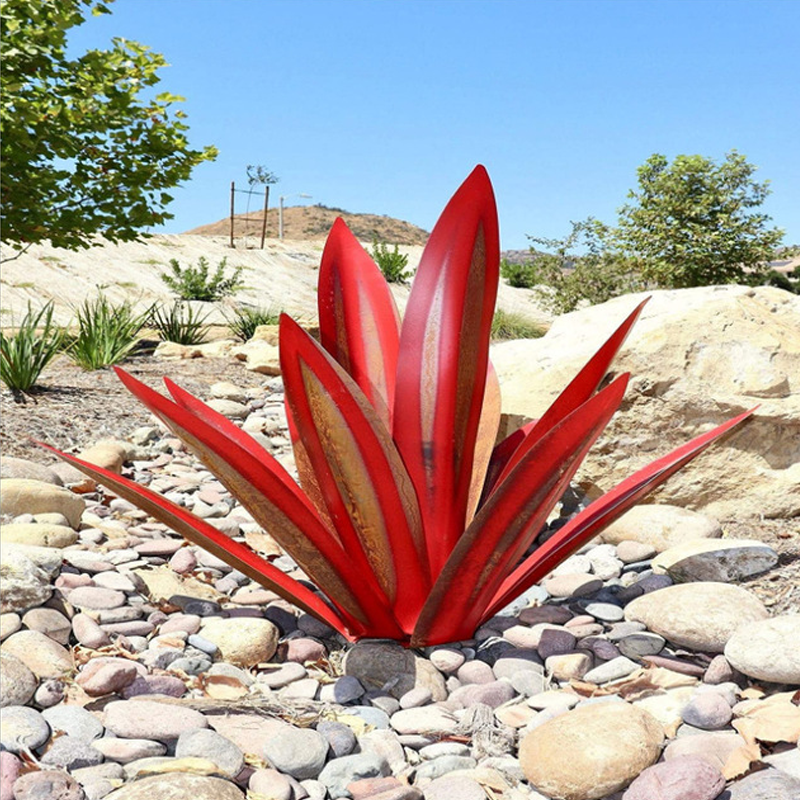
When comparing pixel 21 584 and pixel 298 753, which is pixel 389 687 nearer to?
pixel 298 753

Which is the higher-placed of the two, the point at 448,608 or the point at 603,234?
the point at 603,234

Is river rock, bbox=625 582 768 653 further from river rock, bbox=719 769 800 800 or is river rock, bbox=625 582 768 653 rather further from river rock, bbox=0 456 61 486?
river rock, bbox=0 456 61 486

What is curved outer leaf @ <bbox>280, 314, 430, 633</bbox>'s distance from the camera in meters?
2.27

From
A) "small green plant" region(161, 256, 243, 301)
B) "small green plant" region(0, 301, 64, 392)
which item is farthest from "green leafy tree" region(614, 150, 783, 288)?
"small green plant" region(0, 301, 64, 392)

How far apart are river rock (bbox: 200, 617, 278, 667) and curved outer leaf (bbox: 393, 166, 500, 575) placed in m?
0.60

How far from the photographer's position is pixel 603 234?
61.4ft

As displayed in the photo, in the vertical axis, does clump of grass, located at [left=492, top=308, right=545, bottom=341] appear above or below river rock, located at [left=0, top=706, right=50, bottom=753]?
above

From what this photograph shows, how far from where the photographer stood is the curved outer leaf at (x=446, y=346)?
8.14 feet

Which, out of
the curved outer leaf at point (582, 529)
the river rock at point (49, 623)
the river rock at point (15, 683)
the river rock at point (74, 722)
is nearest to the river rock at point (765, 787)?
the curved outer leaf at point (582, 529)

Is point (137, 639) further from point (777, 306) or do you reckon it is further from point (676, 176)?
point (676, 176)

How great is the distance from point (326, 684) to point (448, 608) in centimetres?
42

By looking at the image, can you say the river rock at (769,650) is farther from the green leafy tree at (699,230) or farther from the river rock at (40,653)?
the green leafy tree at (699,230)

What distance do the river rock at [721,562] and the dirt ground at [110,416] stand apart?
0.15 ft

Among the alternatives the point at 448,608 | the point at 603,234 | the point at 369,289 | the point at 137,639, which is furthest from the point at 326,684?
the point at 603,234
